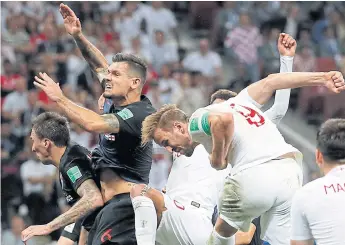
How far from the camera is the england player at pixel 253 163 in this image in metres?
6.16

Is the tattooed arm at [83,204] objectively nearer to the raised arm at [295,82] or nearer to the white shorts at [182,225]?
the white shorts at [182,225]

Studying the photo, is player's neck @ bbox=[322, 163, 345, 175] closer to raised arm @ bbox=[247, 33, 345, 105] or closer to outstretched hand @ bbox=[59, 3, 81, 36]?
raised arm @ bbox=[247, 33, 345, 105]

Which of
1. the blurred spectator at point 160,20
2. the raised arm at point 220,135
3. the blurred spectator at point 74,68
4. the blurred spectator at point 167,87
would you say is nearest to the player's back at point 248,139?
the raised arm at point 220,135

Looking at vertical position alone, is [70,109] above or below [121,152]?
above

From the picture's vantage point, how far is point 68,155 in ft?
23.6

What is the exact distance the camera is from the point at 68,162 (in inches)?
281

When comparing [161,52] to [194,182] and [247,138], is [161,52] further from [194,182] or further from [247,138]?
[247,138]

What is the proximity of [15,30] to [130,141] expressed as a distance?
8354 mm

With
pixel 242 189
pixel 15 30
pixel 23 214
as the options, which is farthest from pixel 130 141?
pixel 15 30

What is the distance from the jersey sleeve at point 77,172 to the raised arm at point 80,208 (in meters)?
0.04

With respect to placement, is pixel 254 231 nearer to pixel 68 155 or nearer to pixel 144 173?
pixel 144 173

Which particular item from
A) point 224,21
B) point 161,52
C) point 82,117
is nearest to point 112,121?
point 82,117

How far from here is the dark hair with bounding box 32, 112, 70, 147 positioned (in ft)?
23.7

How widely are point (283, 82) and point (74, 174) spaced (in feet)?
5.86
